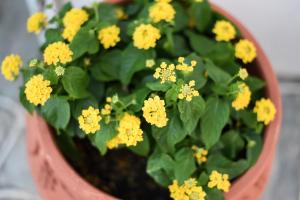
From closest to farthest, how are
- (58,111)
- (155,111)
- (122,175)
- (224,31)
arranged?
(155,111) < (58,111) < (224,31) < (122,175)

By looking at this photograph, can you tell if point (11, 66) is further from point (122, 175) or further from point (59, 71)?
point (122, 175)

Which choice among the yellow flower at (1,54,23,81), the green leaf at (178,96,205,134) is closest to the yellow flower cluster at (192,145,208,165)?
the green leaf at (178,96,205,134)

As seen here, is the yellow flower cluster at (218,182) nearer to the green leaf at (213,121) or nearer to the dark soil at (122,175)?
the green leaf at (213,121)

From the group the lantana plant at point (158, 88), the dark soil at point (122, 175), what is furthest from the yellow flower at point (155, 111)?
the dark soil at point (122, 175)

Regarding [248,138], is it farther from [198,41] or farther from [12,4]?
[12,4]

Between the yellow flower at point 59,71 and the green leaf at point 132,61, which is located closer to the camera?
the yellow flower at point 59,71

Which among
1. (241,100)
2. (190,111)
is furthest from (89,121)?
(241,100)

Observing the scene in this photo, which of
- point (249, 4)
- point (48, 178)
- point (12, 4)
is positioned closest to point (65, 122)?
point (48, 178)
